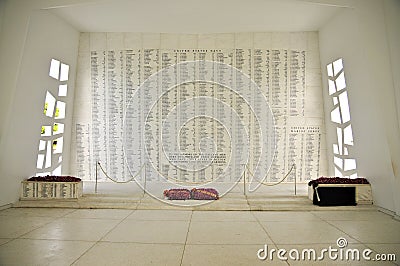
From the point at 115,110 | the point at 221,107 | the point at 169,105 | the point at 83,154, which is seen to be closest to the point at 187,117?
the point at 169,105

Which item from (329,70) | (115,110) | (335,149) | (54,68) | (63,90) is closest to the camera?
(54,68)

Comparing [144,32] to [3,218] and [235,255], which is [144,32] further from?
[235,255]

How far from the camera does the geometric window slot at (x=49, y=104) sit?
8.19 m

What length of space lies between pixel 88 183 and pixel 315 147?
6.27 metres

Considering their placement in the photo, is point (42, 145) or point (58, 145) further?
point (58, 145)

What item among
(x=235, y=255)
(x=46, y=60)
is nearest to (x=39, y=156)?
(x=46, y=60)

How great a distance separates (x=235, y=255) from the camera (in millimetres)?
4129

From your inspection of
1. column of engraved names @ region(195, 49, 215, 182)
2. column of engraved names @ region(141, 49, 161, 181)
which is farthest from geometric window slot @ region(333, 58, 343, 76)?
column of engraved names @ region(141, 49, 161, 181)

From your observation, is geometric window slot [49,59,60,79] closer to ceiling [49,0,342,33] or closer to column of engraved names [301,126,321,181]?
ceiling [49,0,342,33]

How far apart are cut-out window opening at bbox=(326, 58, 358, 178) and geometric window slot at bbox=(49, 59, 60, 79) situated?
23.0ft

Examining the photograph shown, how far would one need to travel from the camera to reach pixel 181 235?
499cm

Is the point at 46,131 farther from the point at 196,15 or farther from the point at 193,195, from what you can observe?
the point at 196,15

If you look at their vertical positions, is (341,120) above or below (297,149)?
above

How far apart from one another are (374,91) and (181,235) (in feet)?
14.3
